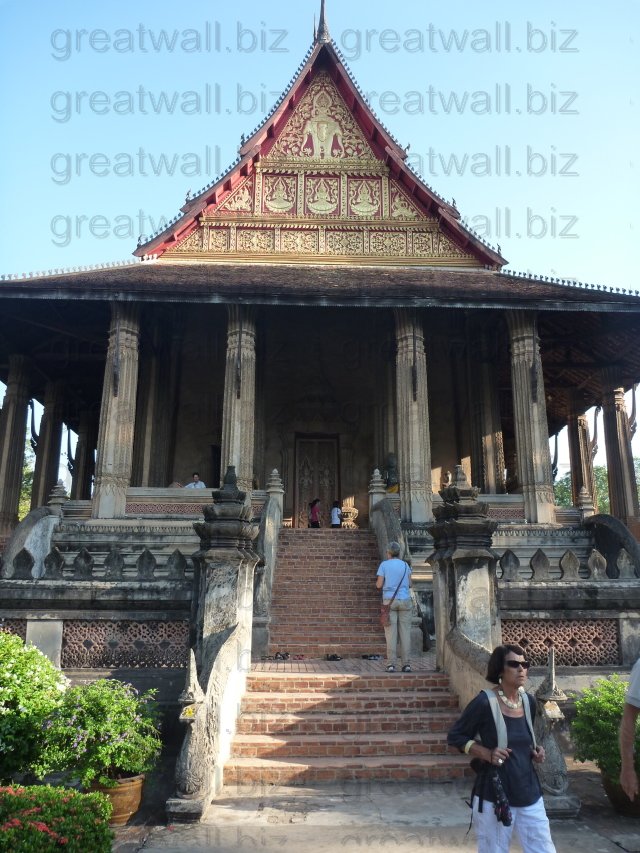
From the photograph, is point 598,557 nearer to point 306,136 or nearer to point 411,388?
point 411,388

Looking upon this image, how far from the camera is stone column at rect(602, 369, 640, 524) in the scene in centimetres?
1862

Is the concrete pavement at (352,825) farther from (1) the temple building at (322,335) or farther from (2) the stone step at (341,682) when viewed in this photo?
(1) the temple building at (322,335)

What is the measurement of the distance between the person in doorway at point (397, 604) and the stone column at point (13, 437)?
1303cm

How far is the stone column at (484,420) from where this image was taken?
18.1 metres

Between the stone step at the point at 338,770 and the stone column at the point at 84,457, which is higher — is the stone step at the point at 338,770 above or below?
below

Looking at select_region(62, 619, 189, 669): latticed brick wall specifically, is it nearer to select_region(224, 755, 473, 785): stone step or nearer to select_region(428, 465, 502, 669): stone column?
select_region(224, 755, 473, 785): stone step

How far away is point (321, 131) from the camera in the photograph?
782 inches

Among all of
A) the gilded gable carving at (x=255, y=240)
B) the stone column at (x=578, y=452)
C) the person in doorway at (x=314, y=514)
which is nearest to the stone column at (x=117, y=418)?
the gilded gable carving at (x=255, y=240)

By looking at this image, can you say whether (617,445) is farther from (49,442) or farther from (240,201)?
(49,442)

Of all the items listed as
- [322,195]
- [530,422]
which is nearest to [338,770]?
[530,422]

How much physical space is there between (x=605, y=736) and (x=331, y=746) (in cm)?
224

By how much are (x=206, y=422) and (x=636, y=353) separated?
36.3 ft

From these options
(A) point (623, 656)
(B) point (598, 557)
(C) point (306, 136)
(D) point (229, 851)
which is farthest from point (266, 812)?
(C) point (306, 136)

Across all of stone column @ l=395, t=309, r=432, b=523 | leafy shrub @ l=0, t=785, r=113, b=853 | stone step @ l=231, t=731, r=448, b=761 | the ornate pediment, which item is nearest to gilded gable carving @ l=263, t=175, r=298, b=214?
the ornate pediment
